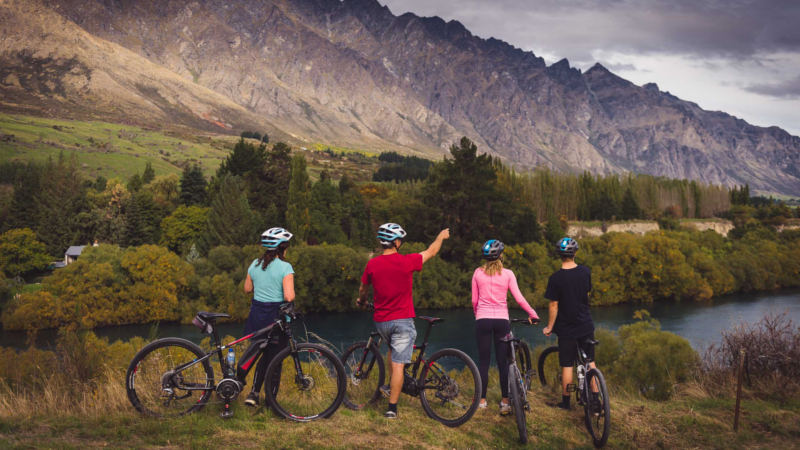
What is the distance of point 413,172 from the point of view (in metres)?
181

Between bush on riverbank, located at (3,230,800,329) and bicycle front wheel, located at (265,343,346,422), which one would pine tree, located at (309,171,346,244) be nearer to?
bush on riverbank, located at (3,230,800,329)

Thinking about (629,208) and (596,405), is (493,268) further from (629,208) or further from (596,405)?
(629,208)

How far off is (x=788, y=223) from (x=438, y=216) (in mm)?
80050

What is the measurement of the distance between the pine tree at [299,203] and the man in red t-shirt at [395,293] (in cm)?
6963

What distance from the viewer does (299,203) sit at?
77.8m

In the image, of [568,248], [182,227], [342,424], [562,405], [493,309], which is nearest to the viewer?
[342,424]

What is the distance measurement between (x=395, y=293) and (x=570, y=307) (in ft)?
8.81

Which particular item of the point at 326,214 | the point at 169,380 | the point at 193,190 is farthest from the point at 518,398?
the point at 193,190

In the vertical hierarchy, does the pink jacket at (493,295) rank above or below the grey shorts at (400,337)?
above

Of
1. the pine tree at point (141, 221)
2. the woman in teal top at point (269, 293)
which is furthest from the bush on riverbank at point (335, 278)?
the woman in teal top at point (269, 293)

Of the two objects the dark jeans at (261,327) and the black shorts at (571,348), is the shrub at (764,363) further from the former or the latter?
the dark jeans at (261,327)

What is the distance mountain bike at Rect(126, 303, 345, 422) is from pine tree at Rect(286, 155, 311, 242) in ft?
226

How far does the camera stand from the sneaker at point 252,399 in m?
7.54

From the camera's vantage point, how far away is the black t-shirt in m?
7.88
